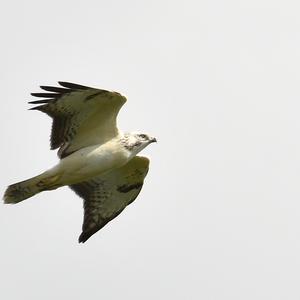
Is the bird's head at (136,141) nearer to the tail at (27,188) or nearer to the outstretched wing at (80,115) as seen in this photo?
the outstretched wing at (80,115)

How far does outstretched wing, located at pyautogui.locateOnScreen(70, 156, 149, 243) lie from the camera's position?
20062mm

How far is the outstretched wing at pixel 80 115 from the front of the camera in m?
18.2

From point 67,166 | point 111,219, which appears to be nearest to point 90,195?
point 111,219

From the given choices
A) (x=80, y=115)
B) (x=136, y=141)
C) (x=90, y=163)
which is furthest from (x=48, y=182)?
(x=136, y=141)

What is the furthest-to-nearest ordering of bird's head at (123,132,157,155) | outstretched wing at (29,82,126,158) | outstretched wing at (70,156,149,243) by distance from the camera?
outstretched wing at (70,156,149,243) < bird's head at (123,132,157,155) < outstretched wing at (29,82,126,158)

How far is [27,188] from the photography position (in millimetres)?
18531

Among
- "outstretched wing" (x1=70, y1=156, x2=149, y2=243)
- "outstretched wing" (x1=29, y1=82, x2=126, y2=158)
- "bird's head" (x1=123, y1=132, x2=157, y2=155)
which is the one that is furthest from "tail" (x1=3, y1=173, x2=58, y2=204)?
"outstretched wing" (x1=70, y1=156, x2=149, y2=243)

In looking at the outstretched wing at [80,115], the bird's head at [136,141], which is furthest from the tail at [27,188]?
the bird's head at [136,141]

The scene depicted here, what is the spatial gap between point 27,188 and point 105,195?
2126 mm

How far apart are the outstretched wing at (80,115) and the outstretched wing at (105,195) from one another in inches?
51.3

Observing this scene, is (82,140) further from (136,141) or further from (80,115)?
(136,141)

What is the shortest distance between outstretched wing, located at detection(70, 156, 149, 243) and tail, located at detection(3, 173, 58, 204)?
1.66 metres

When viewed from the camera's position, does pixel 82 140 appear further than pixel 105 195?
No

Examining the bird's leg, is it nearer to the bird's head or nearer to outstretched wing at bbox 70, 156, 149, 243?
the bird's head
